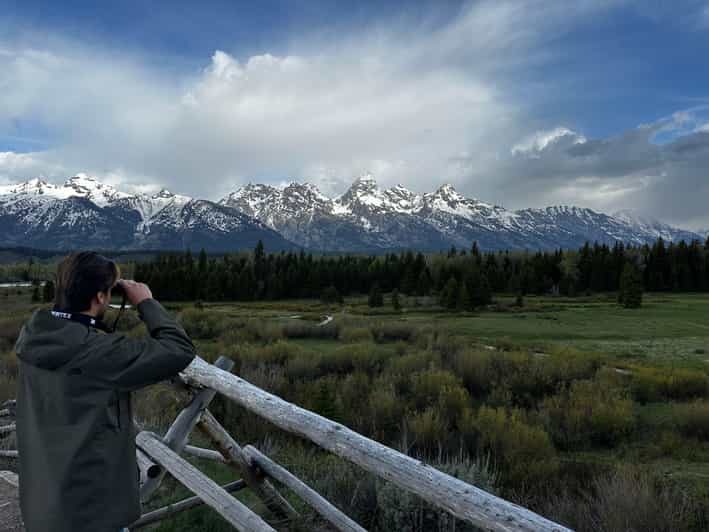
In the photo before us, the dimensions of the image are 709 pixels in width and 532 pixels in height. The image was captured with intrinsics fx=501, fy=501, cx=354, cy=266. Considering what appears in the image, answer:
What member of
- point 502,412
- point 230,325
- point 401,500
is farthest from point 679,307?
point 401,500

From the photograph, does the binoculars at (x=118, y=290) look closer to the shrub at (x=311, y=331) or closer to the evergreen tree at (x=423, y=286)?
the shrub at (x=311, y=331)

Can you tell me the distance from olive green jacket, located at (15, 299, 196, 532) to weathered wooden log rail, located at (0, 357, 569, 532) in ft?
4.98

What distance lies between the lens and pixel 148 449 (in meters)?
4.72

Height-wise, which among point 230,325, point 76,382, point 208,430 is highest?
point 76,382

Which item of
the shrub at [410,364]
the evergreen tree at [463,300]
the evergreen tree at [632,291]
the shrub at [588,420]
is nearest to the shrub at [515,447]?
the shrub at [588,420]

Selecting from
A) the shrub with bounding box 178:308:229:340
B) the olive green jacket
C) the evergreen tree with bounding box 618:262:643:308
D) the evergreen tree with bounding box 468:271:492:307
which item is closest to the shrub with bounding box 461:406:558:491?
the olive green jacket

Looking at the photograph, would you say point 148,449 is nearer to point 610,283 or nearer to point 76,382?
point 76,382

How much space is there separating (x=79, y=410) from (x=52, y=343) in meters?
0.37

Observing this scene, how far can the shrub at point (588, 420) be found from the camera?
9.93m

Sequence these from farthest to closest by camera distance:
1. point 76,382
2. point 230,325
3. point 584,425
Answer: point 230,325 → point 584,425 → point 76,382

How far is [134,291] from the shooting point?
2.95m

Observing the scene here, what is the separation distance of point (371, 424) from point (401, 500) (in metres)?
5.14

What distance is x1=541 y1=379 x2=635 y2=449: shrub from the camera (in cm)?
993

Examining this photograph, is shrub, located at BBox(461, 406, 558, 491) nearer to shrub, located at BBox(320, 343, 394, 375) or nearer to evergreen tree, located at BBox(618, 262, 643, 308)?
shrub, located at BBox(320, 343, 394, 375)
